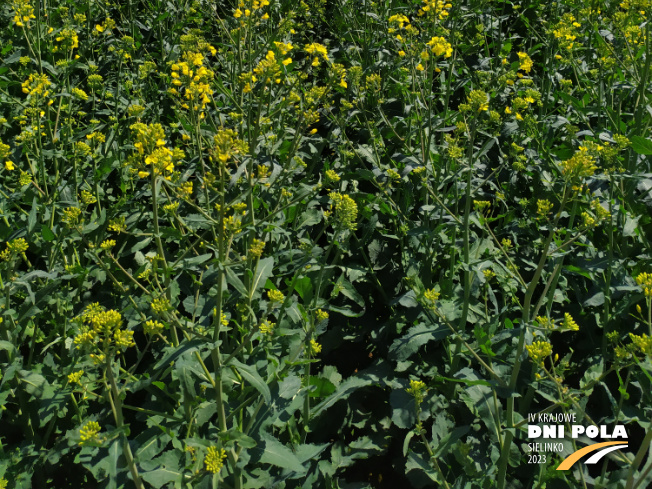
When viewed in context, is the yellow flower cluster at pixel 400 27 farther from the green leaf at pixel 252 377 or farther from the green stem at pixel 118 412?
the green stem at pixel 118 412

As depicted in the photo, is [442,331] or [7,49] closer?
[442,331]

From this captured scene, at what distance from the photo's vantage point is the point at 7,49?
4.53 metres

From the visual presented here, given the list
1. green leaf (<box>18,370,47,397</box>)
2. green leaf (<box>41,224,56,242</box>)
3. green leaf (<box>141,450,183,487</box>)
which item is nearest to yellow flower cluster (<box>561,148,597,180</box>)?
green leaf (<box>141,450,183,487</box>)

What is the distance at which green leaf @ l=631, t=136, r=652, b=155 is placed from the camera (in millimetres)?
2713

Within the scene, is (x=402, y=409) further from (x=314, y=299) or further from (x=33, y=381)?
(x=33, y=381)

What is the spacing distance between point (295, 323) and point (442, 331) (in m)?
0.78

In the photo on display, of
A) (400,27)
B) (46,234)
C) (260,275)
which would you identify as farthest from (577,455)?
(400,27)

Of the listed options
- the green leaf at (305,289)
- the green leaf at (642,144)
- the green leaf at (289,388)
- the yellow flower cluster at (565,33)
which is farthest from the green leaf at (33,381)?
the yellow flower cluster at (565,33)

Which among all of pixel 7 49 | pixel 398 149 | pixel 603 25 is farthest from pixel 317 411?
pixel 7 49

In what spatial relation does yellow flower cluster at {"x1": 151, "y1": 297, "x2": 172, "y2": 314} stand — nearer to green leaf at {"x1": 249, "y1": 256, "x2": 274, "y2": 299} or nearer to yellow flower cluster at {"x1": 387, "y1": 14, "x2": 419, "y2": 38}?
green leaf at {"x1": 249, "y1": 256, "x2": 274, "y2": 299}

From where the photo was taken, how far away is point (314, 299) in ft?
9.26

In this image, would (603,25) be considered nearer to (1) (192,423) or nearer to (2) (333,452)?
(2) (333,452)

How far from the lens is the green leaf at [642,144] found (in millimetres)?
2713

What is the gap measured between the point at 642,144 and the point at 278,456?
89.2 inches
